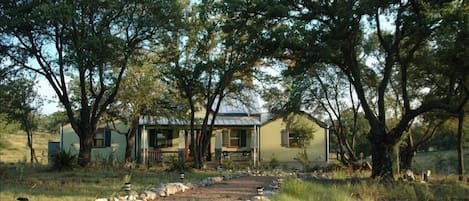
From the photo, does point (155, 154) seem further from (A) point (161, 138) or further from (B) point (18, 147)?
(B) point (18, 147)

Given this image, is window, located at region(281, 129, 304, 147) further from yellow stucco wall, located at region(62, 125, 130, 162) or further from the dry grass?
the dry grass

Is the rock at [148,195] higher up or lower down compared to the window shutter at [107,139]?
lower down

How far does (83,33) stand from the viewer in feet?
67.5

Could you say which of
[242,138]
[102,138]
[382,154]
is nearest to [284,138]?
[242,138]

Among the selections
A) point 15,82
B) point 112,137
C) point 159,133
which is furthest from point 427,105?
point 112,137

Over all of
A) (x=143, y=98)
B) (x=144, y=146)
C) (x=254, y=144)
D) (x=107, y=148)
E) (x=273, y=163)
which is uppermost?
(x=143, y=98)

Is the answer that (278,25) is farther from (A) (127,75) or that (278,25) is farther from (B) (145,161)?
(B) (145,161)

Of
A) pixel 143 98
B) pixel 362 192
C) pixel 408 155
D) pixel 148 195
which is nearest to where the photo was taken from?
pixel 148 195

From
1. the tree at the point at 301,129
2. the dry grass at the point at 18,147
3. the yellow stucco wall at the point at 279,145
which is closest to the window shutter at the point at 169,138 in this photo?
the yellow stucco wall at the point at 279,145

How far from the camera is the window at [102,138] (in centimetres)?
4003

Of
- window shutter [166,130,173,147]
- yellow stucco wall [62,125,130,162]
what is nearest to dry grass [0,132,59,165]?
yellow stucco wall [62,125,130,162]

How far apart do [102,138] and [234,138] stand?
32.1 ft

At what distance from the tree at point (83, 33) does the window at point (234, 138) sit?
15922mm

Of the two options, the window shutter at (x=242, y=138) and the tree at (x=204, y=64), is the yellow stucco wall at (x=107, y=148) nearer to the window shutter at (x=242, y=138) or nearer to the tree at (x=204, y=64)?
the window shutter at (x=242, y=138)
